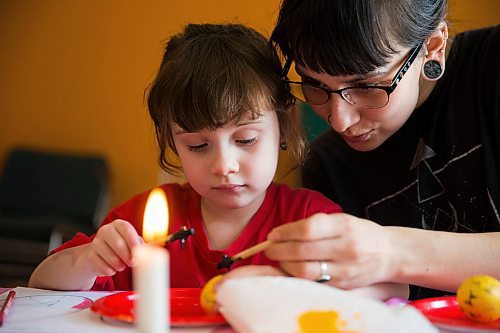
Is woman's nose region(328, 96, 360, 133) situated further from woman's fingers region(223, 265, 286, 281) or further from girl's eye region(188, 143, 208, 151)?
woman's fingers region(223, 265, 286, 281)

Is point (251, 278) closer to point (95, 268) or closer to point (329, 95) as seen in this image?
point (95, 268)

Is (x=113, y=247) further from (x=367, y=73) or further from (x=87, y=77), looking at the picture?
(x=87, y=77)

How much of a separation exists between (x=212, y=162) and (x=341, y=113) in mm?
245

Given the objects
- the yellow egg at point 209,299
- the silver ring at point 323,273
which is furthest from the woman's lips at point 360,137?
the yellow egg at point 209,299

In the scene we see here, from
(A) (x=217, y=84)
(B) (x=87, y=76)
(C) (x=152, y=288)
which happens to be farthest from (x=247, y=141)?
(B) (x=87, y=76)

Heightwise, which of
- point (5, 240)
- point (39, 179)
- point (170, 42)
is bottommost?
point (5, 240)

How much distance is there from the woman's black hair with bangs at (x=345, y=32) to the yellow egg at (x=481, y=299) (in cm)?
44

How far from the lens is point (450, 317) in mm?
810

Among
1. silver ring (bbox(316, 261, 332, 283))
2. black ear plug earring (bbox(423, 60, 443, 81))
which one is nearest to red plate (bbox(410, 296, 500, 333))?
silver ring (bbox(316, 261, 332, 283))

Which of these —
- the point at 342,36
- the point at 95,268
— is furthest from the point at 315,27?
the point at 95,268

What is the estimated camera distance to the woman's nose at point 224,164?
1.10m

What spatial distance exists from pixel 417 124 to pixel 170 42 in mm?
547

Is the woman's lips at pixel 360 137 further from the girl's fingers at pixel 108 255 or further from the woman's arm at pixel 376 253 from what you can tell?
the girl's fingers at pixel 108 255

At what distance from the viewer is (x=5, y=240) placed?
3303 millimetres
